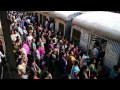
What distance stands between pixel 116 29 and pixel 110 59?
1359 mm

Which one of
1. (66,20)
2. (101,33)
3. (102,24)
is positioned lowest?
(66,20)

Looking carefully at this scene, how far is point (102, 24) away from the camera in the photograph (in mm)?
9734

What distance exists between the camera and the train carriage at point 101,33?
28.0ft

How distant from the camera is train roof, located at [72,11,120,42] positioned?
8.74 meters

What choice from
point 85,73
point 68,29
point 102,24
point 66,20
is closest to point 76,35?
point 68,29

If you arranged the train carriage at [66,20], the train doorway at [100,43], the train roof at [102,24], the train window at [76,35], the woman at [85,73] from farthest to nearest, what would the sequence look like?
the train carriage at [66,20] < the train window at [76,35] < the train doorway at [100,43] < the train roof at [102,24] < the woman at [85,73]

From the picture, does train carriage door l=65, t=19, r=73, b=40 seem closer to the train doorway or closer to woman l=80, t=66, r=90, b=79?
the train doorway

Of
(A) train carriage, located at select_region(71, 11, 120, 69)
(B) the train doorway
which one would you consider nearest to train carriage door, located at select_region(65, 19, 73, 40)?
(A) train carriage, located at select_region(71, 11, 120, 69)

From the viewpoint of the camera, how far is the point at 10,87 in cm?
233

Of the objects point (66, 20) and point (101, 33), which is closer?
point (101, 33)

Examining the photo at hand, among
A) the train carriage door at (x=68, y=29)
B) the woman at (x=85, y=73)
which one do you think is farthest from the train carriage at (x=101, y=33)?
the woman at (x=85, y=73)

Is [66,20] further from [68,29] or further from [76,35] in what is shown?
[76,35]

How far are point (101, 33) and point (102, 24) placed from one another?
0.61 m

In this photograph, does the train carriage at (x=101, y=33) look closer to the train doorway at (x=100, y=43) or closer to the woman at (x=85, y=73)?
the train doorway at (x=100, y=43)
